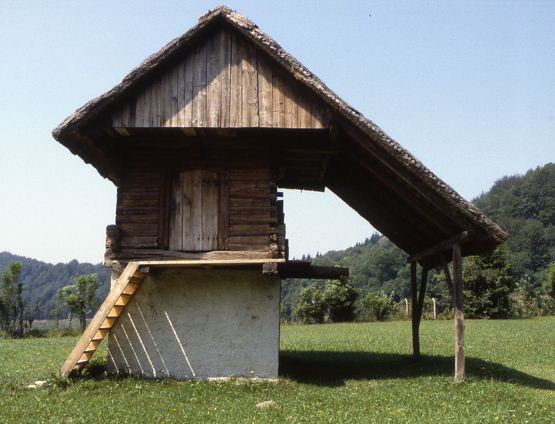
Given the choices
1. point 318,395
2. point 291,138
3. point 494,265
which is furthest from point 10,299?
point 494,265

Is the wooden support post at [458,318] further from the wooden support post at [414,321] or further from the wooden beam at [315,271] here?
the wooden support post at [414,321]

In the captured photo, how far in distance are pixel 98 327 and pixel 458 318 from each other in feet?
21.8

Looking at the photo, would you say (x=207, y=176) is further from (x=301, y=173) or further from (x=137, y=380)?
(x=137, y=380)

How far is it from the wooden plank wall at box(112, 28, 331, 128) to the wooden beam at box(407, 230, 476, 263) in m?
3.30

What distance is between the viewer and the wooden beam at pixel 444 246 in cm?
891

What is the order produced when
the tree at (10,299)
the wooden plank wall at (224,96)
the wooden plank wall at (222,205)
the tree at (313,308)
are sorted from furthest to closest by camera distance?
the tree at (313,308), the tree at (10,299), the wooden plank wall at (222,205), the wooden plank wall at (224,96)

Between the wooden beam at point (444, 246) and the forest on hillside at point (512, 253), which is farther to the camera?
the forest on hillside at point (512, 253)

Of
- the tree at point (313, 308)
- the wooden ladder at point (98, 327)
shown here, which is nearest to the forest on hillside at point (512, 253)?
the tree at point (313, 308)

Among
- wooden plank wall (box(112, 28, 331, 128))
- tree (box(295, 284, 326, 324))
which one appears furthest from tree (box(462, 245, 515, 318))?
wooden plank wall (box(112, 28, 331, 128))

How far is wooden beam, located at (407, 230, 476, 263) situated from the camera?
8906 millimetres

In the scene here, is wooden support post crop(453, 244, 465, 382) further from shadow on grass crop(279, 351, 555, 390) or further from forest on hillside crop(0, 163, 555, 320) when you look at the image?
forest on hillside crop(0, 163, 555, 320)

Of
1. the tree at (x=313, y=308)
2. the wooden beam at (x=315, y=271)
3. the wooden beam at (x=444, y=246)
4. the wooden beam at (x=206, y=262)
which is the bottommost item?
the tree at (x=313, y=308)

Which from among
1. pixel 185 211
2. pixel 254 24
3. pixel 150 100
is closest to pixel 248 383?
pixel 185 211

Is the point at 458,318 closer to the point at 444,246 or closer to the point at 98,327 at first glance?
the point at 444,246
